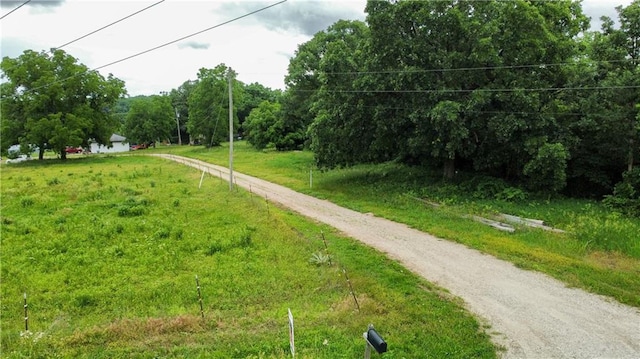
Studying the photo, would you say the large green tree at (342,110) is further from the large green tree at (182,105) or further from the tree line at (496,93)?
the large green tree at (182,105)

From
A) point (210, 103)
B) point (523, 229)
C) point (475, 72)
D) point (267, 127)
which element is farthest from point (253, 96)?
point (523, 229)

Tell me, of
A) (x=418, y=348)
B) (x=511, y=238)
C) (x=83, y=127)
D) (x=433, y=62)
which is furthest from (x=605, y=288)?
(x=83, y=127)

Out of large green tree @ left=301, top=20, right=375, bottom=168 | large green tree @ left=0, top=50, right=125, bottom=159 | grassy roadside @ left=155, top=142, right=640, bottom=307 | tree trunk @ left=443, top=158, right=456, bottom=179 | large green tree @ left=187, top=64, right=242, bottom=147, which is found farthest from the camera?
large green tree @ left=187, top=64, right=242, bottom=147

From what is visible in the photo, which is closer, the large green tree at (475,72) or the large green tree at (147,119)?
the large green tree at (475,72)

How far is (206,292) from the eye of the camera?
9.32 metres

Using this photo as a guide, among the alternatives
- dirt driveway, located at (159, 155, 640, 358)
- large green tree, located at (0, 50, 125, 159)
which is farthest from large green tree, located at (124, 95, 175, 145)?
dirt driveway, located at (159, 155, 640, 358)

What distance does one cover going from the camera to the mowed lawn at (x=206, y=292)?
22.9ft

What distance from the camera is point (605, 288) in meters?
9.20

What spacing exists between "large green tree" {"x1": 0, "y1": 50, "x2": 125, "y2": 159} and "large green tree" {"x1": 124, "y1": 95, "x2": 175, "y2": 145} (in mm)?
20693

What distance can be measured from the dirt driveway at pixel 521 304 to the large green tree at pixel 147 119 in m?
61.6

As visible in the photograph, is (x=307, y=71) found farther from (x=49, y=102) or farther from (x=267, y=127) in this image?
(x=49, y=102)

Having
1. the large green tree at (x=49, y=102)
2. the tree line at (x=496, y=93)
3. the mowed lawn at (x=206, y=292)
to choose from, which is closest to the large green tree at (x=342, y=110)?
the tree line at (x=496, y=93)

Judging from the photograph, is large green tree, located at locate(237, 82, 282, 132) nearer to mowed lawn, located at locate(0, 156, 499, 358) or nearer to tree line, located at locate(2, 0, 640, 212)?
tree line, located at locate(2, 0, 640, 212)

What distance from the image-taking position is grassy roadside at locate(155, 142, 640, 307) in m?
10.3
